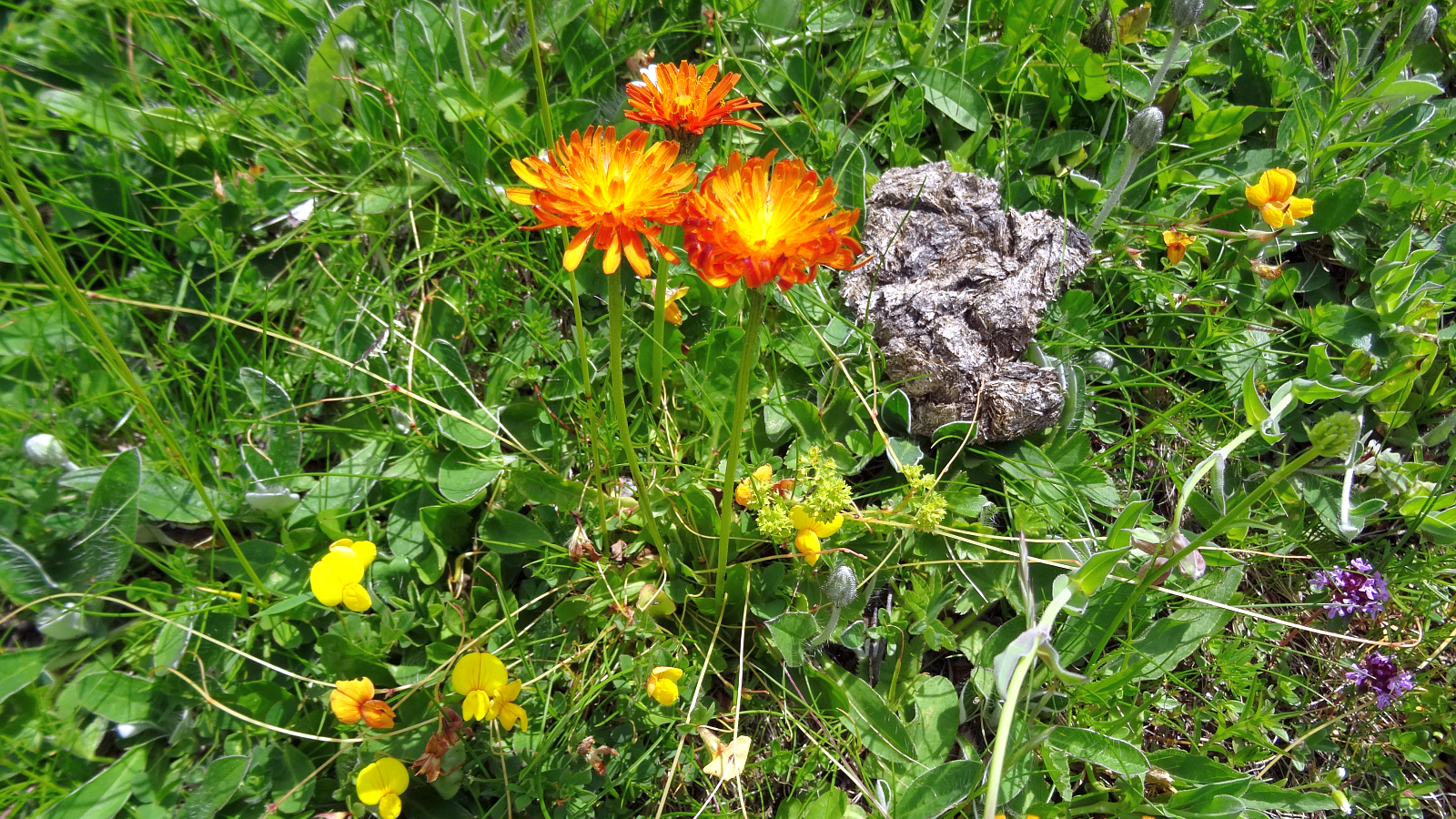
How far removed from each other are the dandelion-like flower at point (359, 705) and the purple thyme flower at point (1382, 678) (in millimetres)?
2330

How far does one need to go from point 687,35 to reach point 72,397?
2.13 m

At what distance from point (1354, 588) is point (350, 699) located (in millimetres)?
2429

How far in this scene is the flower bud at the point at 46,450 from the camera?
2.16 metres

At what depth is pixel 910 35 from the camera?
2666 mm

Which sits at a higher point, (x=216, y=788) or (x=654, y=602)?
(x=654, y=602)

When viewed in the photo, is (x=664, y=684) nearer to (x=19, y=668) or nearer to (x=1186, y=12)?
(x=19, y=668)

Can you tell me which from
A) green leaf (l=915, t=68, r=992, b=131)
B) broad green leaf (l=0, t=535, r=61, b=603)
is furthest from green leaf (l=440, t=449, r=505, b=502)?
green leaf (l=915, t=68, r=992, b=131)

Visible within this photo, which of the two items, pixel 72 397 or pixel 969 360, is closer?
pixel 969 360

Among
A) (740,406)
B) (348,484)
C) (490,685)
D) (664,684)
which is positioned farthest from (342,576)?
(740,406)

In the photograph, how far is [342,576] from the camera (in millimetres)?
1738

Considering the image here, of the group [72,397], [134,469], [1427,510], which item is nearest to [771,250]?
[134,469]

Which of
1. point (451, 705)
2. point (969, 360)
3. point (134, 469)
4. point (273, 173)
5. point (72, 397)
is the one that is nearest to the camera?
point (451, 705)

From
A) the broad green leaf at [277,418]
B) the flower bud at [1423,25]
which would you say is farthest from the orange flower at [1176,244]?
the broad green leaf at [277,418]

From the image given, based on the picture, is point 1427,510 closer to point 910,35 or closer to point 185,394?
point 910,35
